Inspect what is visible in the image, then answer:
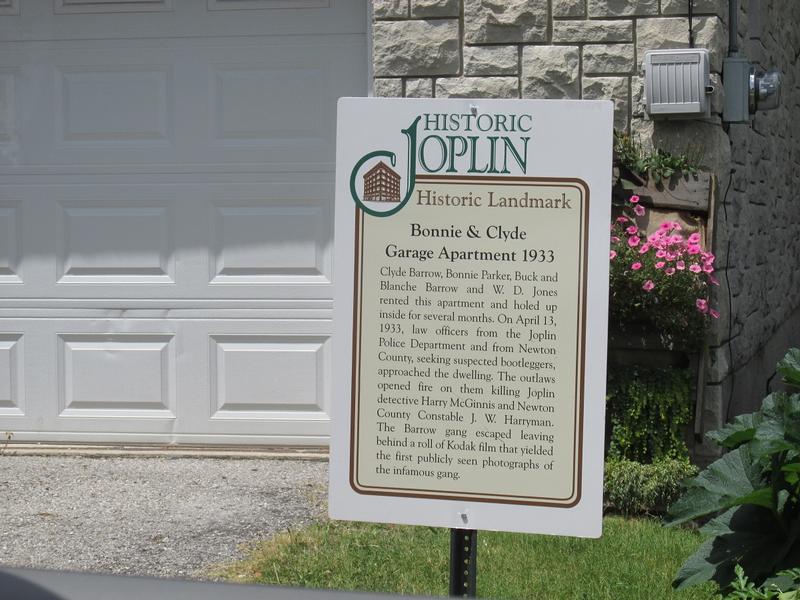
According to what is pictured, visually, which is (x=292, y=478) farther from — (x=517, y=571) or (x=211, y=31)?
(x=211, y=31)

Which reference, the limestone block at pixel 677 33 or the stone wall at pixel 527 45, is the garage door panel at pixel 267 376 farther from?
the limestone block at pixel 677 33

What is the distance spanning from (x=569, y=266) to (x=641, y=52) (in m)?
3.00

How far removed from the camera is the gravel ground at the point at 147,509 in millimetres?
4270

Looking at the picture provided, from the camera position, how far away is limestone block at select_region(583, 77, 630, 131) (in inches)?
213

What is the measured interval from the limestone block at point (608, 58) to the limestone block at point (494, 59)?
0.34m

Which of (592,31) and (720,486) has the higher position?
(592,31)

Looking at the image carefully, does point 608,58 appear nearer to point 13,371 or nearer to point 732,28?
point 732,28

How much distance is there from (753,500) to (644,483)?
201 centimetres

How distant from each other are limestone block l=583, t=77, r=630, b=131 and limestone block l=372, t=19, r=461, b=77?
625 millimetres

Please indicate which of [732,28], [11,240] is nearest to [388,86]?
[732,28]

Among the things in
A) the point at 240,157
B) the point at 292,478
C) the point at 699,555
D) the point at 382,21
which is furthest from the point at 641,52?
the point at 699,555

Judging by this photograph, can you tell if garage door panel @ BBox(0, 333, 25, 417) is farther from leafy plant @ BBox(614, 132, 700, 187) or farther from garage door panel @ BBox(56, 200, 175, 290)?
leafy plant @ BBox(614, 132, 700, 187)

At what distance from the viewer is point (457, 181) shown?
273 centimetres

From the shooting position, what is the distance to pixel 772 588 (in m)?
2.74
